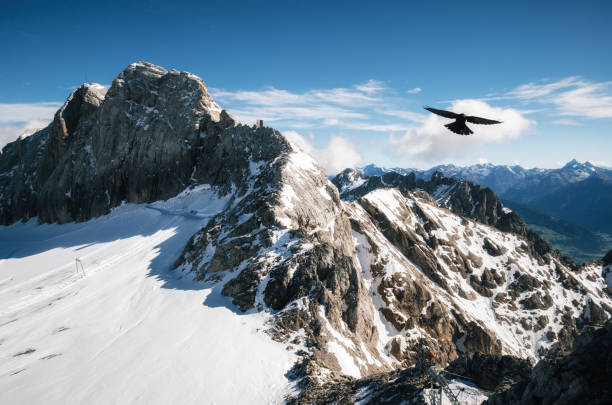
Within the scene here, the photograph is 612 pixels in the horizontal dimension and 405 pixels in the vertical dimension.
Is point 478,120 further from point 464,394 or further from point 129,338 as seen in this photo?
point 129,338

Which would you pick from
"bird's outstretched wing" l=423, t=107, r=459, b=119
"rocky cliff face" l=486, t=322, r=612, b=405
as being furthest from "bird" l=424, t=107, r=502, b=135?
"rocky cliff face" l=486, t=322, r=612, b=405

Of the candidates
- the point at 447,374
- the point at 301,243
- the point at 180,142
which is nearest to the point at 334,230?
the point at 301,243

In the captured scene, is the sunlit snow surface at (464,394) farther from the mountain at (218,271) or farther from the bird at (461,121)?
the bird at (461,121)

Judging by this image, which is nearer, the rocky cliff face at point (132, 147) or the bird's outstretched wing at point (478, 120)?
the bird's outstretched wing at point (478, 120)

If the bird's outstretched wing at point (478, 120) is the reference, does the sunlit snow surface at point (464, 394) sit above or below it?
below

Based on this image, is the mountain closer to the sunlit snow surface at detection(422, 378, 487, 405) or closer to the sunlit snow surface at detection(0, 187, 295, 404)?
the sunlit snow surface at detection(0, 187, 295, 404)

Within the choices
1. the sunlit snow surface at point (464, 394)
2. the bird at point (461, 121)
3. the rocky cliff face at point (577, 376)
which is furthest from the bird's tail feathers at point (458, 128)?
the sunlit snow surface at point (464, 394)
